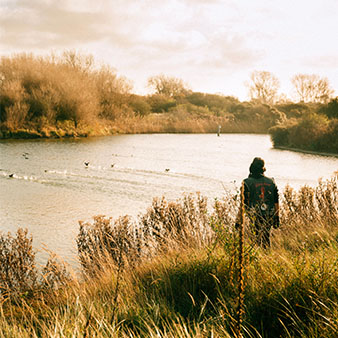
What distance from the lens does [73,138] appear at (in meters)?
40.9

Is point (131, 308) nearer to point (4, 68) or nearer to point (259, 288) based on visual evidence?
point (259, 288)

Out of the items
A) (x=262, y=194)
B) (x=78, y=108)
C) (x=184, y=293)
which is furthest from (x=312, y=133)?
(x=184, y=293)

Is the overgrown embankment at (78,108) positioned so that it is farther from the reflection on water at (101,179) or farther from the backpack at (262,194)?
the backpack at (262,194)

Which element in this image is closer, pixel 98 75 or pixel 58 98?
pixel 58 98

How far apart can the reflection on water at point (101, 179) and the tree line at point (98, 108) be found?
935 cm

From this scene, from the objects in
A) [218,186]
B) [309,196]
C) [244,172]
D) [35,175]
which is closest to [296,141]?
[244,172]

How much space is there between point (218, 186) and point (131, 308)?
12.5 metres

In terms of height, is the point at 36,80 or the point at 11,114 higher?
the point at 36,80

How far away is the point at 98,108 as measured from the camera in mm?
49969

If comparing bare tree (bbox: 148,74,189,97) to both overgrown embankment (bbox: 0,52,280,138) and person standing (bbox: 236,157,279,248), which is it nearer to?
overgrown embankment (bbox: 0,52,280,138)

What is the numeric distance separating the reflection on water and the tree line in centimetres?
935

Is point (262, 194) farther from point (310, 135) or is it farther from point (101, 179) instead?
point (310, 135)

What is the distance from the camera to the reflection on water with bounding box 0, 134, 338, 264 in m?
11.4

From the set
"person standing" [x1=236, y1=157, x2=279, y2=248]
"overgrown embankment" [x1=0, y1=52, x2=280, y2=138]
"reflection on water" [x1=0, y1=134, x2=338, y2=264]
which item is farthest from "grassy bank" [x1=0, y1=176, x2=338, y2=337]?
"overgrown embankment" [x1=0, y1=52, x2=280, y2=138]
